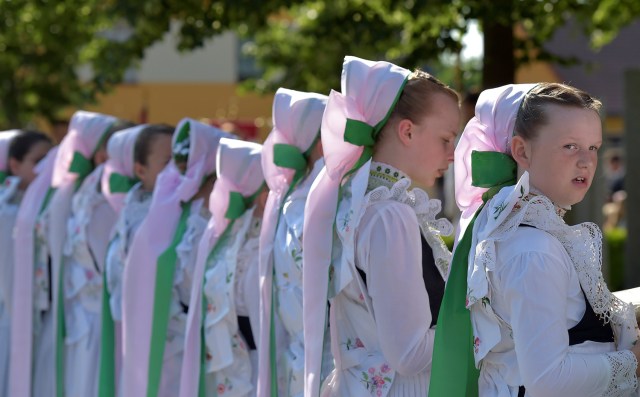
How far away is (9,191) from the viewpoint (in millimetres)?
6824

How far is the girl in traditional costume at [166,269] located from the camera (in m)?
5.39

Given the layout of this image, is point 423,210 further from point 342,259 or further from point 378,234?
point 342,259

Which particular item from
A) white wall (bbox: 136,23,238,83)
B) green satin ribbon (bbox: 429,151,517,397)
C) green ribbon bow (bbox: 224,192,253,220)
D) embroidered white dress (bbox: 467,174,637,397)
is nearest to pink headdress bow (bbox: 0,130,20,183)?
green ribbon bow (bbox: 224,192,253,220)

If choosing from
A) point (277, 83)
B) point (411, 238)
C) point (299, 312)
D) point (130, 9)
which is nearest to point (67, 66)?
point (277, 83)

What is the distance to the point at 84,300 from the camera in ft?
20.8

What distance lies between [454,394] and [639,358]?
1.75 ft

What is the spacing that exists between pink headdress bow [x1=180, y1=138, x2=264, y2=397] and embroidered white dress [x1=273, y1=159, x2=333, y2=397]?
20.1 inches

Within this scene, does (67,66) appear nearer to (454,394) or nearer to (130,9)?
(130,9)

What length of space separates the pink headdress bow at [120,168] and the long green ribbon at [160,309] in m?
0.81

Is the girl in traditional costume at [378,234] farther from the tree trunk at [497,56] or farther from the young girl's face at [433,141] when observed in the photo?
the tree trunk at [497,56]

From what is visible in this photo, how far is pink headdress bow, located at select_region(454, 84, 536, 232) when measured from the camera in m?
2.89

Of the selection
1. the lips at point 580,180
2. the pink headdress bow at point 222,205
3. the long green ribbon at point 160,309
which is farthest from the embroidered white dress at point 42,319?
the lips at point 580,180

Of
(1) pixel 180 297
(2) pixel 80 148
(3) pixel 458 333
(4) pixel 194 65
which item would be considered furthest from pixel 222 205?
(4) pixel 194 65

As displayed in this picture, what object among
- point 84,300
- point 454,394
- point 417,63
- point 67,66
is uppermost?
point 454,394
